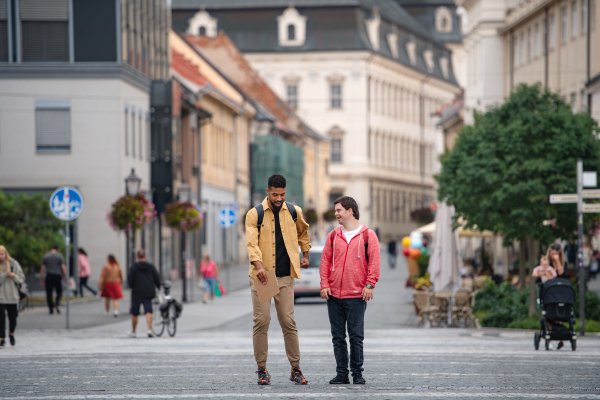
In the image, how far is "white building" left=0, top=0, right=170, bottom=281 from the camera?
35.8m

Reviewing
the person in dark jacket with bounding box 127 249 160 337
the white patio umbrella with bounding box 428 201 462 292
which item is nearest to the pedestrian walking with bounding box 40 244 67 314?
→ the person in dark jacket with bounding box 127 249 160 337

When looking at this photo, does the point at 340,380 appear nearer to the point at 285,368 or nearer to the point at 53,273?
the point at 285,368

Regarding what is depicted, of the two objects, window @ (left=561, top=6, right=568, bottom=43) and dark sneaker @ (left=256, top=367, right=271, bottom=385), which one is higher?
window @ (left=561, top=6, right=568, bottom=43)

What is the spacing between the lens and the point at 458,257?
24.4 m

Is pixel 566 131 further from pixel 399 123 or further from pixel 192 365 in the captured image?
pixel 399 123

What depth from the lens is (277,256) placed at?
430 inches

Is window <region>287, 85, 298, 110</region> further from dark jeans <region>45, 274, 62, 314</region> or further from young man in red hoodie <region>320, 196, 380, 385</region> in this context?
young man in red hoodie <region>320, 196, 380, 385</region>

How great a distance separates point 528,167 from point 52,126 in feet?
60.5

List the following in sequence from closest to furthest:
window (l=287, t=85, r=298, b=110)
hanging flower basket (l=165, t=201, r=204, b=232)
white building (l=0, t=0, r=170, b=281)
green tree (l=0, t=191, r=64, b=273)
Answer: green tree (l=0, t=191, r=64, b=273) < hanging flower basket (l=165, t=201, r=204, b=232) < white building (l=0, t=0, r=170, b=281) < window (l=287, t=85, r=298, b=110)

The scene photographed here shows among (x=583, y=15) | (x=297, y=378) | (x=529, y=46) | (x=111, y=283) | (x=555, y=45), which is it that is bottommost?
(x=111, y=283)

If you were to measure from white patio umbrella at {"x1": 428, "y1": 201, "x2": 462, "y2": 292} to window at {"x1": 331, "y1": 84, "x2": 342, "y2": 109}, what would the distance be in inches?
3393

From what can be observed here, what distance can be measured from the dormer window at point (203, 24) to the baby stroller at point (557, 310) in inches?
3460

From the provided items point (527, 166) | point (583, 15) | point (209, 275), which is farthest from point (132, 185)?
point (583, 15)

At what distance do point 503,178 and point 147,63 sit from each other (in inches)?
851
